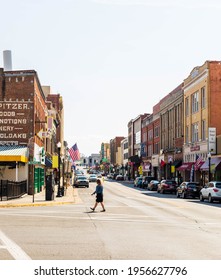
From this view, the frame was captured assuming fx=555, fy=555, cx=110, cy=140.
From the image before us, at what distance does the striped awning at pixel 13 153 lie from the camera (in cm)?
4019

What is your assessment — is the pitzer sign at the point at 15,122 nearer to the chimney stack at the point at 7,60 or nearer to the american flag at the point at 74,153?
the chimney stack at the point at 7,60

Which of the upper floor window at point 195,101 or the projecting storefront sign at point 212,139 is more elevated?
the upper floor window at point 195,101

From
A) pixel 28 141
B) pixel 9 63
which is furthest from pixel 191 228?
pixel 9 63

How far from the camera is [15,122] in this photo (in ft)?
145

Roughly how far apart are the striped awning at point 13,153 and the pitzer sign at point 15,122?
112 cm

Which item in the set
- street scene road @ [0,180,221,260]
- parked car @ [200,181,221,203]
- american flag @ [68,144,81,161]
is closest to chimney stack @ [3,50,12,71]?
american flag @ [68,144,81,161]

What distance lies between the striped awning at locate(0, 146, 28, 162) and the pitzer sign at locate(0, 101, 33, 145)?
3.66 ft

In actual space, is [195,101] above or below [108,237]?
above

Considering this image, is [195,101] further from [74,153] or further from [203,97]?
[74,153]

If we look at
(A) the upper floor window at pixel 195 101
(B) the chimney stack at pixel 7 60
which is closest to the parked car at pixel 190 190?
(A) the upper floor window at pixel 195 101

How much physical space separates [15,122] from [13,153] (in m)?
4.03

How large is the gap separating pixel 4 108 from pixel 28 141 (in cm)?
324

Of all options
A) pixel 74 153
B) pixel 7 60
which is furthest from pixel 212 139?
pixel 7 60
